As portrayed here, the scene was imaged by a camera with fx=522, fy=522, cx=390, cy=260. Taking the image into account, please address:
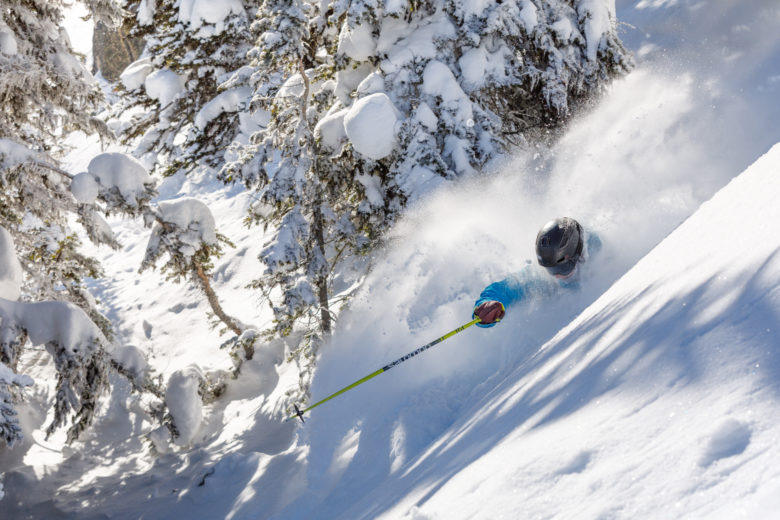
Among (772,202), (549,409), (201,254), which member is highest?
(201,254)

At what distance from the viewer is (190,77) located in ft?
48.3

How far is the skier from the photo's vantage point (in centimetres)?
645

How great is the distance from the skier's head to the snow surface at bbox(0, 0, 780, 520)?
541mm

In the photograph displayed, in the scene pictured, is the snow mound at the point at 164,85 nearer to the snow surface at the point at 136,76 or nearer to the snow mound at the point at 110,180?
the snow surface at the point at 136,76

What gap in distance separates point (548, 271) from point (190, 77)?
12.3m

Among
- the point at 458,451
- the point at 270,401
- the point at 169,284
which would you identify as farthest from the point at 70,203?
the point at 169,284

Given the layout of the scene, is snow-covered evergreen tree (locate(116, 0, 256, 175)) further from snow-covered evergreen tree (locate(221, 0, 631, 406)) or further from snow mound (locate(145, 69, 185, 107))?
snow-covered evergreen tree (locate(221, 0, 631, 406))

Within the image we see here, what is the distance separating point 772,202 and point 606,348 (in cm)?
124

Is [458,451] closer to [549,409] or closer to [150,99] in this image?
[549,409]

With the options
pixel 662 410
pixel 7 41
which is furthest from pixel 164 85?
pixel 662 410

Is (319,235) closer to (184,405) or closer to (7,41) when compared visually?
(184,405)

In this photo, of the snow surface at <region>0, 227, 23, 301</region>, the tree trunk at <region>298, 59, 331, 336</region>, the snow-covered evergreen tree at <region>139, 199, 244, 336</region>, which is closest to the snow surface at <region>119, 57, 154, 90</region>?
the snow-covered evergreen tree at <region>139, 199, 244, 336</region>

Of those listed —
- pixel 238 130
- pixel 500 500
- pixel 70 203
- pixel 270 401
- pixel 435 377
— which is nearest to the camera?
pixel 500 500

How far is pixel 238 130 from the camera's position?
14578 millimetres
